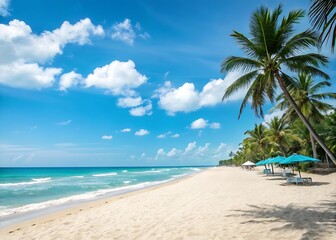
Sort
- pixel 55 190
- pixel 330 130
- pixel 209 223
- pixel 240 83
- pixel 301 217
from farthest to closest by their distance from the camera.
A: 1. pixel 330 130
2. pixel 55 190
3. pixel 240 83
4. pixel 301 217
5. pixel 209 223

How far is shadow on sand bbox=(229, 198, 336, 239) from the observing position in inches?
232

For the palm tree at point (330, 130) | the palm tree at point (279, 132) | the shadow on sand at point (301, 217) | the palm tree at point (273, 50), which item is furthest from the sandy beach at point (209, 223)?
the palm tree at point (279, 132)

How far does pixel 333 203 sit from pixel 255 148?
33.4 meters

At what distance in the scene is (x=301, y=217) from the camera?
719 centimetres

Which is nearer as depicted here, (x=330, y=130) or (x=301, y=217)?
(x=301, y=217)

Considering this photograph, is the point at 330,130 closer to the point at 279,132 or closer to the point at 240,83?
the point at 279,132

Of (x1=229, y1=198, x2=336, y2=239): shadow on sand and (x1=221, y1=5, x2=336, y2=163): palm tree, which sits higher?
(x1=221, y1=5, x2=336, y2=163): palm tree

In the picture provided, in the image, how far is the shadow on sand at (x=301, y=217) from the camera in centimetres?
589

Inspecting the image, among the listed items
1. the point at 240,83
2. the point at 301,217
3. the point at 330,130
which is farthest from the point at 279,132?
the point at 301,217

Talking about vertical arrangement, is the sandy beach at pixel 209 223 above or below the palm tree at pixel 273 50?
below

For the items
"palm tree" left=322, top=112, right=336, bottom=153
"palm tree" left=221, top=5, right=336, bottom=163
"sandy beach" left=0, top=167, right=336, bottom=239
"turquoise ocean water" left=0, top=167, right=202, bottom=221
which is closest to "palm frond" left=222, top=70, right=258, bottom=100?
"palm tree" left=221, top=5, right=336, bottom=163

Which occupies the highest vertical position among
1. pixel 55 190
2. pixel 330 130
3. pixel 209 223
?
pixel 330 130

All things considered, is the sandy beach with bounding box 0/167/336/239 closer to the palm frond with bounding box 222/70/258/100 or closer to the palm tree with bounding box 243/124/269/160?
the palm frond with bounding box 222/70/258/100

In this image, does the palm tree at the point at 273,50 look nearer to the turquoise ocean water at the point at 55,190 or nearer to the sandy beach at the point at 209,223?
the sandy beach at the point at 209,223
